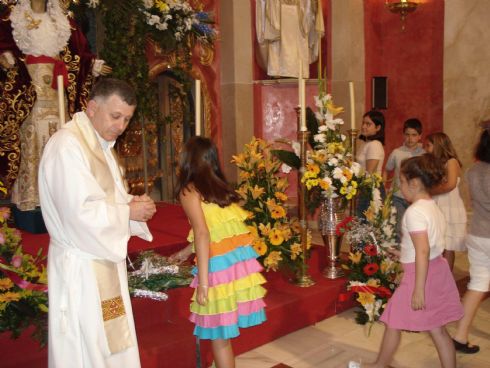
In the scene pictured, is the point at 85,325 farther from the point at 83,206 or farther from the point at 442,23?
the point at 442,23

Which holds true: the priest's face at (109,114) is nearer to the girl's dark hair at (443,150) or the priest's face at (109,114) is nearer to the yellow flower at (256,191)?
the yellow flower at (256,191)

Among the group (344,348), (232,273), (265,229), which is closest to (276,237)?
(265,229)

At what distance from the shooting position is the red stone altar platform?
10.5ft

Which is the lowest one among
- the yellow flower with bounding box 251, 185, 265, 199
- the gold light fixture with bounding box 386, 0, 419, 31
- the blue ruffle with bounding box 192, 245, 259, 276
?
the blue ruffle with bounding box 192, 245, 259, 276

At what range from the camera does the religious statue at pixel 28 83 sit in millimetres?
4996

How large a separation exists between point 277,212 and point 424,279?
4.85ft

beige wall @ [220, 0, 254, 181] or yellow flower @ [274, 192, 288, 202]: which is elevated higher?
beige wall @ [220, 0, 254, 181]

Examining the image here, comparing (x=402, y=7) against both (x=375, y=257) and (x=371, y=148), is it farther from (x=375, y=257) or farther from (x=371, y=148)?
(x=375, y=257)

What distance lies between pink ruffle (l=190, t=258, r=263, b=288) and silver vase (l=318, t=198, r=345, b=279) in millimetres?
1671

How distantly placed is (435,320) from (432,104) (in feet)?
19.6

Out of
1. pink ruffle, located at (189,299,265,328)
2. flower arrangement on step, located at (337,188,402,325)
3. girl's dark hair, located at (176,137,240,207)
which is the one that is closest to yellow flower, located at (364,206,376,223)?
flower arrangement on step, located at (337,188,402,325)

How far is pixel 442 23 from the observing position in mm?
8320

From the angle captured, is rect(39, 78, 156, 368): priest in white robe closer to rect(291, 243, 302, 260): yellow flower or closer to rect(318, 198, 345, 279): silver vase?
rect(291, 243, 302, 260): yellow flower

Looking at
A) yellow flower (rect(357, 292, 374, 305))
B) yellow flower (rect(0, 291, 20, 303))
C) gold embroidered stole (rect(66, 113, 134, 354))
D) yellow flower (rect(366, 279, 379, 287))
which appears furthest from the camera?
yellow flower (rect(366, 279, 379, 287))
